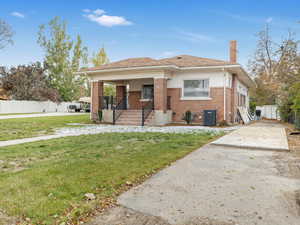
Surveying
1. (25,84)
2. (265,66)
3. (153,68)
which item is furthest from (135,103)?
(25,84)

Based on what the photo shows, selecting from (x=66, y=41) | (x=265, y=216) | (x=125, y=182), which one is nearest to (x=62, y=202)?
(x=125, y=182)

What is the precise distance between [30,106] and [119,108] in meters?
21.7

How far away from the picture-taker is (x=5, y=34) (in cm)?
2903

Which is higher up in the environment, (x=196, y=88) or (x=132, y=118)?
(x=196, y=88)

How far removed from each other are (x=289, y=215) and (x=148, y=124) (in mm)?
11929

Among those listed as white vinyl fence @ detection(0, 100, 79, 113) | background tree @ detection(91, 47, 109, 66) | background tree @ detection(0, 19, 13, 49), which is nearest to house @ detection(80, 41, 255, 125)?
background tree @ detection(91, 47, 109, 66)

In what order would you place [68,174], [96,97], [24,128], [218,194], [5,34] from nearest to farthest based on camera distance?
[218,194], [68,174], [24,128], [96,97], [5,34]

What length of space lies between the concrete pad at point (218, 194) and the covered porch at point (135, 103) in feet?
31.1

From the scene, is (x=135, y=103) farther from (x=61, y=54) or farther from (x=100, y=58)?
(x=61, y=54)

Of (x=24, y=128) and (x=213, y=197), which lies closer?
(x=213, y=197)

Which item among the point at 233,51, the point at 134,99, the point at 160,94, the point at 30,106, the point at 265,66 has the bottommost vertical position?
the point at 30,106

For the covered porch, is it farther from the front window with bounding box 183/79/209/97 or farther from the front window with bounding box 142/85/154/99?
the front window with bounding box 183/79/209/97

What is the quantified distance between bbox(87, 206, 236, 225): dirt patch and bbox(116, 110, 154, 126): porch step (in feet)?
38.9

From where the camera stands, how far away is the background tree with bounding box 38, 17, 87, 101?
1494 inches
